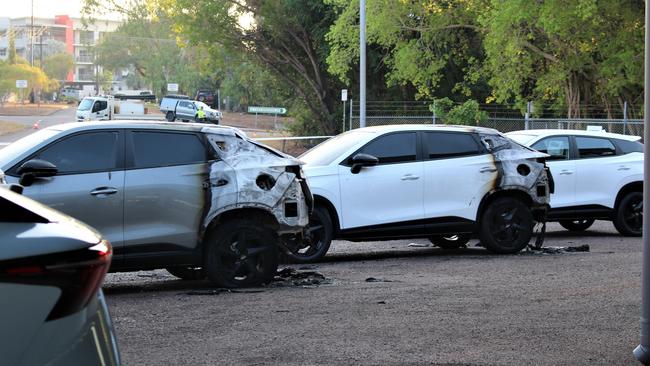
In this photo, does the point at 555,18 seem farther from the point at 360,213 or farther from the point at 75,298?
the point at 75,298

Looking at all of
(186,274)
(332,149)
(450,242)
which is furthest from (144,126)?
(450,242)

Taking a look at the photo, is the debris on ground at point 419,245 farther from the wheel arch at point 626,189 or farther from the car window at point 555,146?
the wheel arch at point 626,189

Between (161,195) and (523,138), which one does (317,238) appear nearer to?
(161,195)

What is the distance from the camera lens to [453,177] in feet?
41.6

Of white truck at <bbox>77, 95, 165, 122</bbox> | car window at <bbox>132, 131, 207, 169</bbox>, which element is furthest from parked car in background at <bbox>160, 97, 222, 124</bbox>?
car window at <bbox>132, 131, 207, 169</bbox>

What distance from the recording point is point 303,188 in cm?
1014

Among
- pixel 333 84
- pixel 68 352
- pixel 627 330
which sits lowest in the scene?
pixel 627 330

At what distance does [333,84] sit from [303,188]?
35.6m

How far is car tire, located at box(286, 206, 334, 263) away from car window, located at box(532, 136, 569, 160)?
501 centimetres

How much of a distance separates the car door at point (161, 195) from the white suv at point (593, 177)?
7.36 meters

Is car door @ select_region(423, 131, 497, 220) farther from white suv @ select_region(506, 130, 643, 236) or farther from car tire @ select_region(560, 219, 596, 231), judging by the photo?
car tire @ select_region(560, 219, 596, 231)

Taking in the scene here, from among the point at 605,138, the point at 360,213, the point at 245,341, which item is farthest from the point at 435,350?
the point at 605,138

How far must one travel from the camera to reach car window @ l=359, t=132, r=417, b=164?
12.6 m

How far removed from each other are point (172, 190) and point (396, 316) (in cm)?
274
